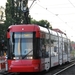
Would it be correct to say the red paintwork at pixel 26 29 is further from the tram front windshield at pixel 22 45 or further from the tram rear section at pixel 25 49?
the tram front windshield at pixel 22 45

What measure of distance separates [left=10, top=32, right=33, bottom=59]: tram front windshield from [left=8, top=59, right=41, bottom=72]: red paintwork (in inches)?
12.1

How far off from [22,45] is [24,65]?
3.78ft

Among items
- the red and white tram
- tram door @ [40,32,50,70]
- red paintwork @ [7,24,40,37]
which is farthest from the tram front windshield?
tram door @ [40,32,50,70]

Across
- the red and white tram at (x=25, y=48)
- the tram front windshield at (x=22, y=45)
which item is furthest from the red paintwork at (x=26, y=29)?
the tram front windshield at (x=22, y=45)

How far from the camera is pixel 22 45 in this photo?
2155 centimetres

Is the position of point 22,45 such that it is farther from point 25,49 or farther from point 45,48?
point 45,48

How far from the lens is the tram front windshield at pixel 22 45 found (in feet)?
70.6

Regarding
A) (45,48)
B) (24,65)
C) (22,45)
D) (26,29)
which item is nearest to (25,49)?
(22,45)

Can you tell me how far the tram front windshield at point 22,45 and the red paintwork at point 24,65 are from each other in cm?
31

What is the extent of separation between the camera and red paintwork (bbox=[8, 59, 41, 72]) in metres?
21.2

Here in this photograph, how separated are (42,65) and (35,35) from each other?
2004 mm

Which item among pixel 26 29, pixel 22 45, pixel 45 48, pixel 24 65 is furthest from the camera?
pixel 45 48

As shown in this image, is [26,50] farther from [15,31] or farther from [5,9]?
[5,9]

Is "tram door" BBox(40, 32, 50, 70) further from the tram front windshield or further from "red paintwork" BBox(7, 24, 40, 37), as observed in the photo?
the tram front windshield
